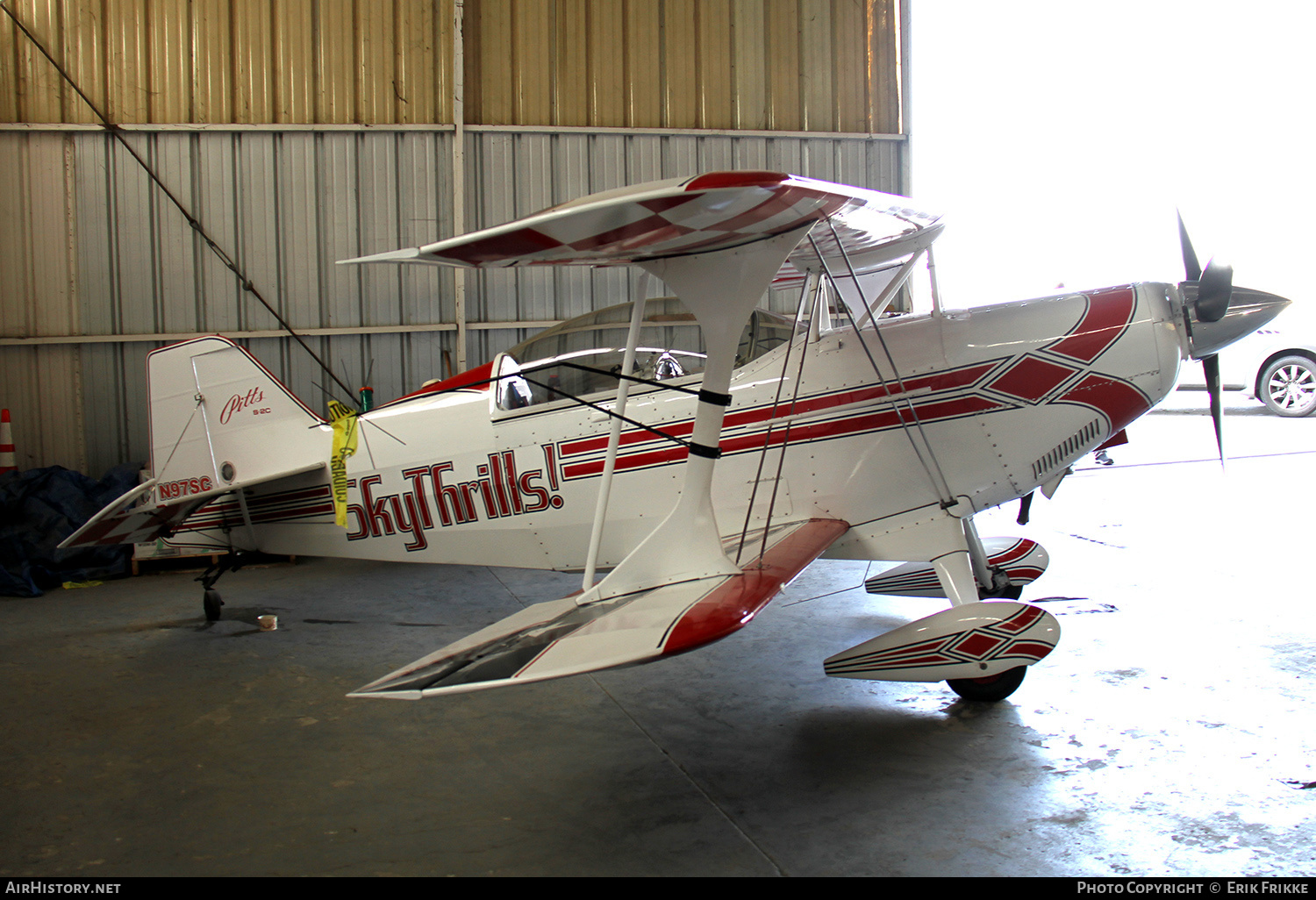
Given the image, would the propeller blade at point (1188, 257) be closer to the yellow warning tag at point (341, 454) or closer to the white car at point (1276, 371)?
the yellow warning tag at point (341, 454)

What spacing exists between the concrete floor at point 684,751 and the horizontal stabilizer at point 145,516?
2.12 ft

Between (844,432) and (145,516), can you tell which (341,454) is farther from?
(844,432)

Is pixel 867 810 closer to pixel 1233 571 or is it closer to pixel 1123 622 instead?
pixel 1123 622

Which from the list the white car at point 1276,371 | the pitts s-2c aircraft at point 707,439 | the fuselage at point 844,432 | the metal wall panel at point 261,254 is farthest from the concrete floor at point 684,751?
the white car at point 1276,371

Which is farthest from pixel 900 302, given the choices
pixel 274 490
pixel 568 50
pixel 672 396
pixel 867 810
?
pixel 867 810

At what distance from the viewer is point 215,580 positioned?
570 centimetres

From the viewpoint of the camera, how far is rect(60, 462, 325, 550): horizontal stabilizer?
513cm

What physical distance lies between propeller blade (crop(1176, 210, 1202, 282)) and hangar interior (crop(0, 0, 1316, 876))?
193 centimetres

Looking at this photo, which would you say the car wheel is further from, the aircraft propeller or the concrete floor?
the aircraft propeller

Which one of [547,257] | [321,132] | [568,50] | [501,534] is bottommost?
[501,534]

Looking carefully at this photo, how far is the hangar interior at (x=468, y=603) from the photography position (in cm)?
288

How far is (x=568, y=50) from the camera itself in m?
9.34

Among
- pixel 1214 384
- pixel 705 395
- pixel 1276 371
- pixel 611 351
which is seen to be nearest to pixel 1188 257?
pixel 1214 384
